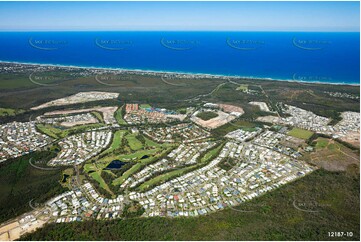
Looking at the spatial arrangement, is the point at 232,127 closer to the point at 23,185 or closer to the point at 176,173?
the point at 176,173

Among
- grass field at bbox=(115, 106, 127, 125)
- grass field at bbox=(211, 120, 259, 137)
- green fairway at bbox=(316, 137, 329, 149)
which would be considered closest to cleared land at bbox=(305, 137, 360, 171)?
green fairway at bbox=(316, 137, 329, 149)

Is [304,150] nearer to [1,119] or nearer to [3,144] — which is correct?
[3,144]

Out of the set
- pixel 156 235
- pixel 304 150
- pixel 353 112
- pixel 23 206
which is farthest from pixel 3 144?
pixel 353 112

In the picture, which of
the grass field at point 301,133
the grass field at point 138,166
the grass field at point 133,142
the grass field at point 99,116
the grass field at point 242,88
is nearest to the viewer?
the grass field at point 138,166

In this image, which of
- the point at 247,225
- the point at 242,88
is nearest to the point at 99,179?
the point at 247,225

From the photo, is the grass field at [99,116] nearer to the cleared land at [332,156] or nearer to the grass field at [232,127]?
the grass field at [232,127]

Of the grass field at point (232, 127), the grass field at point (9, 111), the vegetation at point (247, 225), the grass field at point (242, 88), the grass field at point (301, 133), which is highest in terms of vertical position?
the vegetation at point (247, 225)

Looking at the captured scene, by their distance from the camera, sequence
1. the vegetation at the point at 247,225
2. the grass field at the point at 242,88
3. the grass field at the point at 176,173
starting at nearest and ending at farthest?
the vegetation at the point at 247,225 → the grass field at the point at 176,173 → the grass field at the point at 242,88

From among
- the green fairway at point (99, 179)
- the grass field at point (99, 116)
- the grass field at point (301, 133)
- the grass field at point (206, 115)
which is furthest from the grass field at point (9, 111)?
the grass field at point (301, 133)
